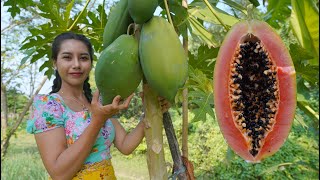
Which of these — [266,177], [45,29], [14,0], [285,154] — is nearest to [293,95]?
[45,29]

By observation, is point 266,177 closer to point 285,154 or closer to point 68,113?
point 285,154

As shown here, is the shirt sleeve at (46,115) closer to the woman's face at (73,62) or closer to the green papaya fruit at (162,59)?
the woman's face at (73,62)

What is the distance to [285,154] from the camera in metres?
5.17

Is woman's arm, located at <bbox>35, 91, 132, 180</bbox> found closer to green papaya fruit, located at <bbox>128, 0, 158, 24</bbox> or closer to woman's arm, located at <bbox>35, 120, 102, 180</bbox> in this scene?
woman's arm, located at <bbox>35, 120, 102, 180</bbox>

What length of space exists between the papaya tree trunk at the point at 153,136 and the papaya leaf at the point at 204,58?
1.60 feet

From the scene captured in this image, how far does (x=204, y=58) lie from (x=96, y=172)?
0.52 m

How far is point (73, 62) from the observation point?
1.35 m

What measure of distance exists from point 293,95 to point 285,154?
4573mm

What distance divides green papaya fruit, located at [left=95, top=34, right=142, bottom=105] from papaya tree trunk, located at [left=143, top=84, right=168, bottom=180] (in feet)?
0.13

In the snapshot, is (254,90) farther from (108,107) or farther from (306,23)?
(306,23)

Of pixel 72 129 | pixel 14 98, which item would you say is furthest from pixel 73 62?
pixel 14 98

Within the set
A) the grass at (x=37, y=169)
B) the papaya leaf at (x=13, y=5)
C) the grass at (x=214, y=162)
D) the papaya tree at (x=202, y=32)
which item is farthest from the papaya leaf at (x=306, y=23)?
the grass at (x=37, y=169)

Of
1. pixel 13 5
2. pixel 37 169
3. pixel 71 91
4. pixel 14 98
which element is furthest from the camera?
pixel 14 98

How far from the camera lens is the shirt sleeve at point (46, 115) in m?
1.28
